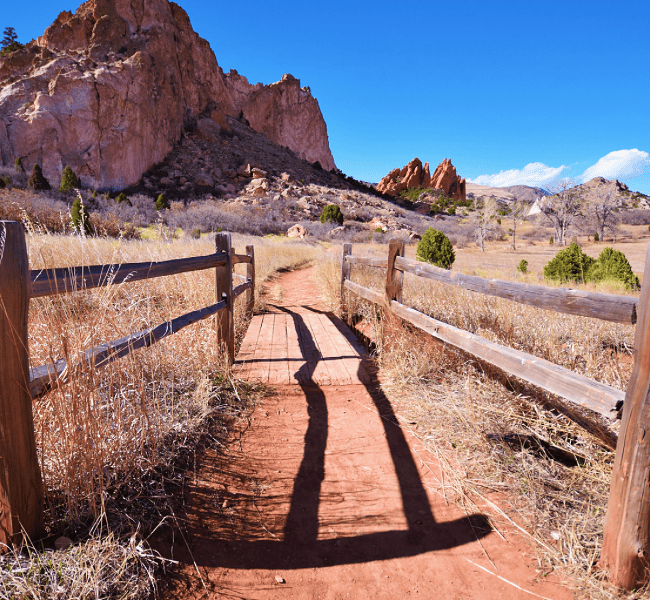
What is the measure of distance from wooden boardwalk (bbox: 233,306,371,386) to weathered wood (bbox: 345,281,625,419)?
1.31 meters

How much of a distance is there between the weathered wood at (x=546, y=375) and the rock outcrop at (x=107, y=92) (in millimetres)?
49517

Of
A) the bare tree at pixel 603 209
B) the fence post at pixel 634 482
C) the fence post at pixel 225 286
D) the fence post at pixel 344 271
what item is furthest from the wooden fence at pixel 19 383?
the bare tree at pixel 603 209

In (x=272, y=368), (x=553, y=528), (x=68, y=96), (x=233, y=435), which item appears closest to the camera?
(x=553, y=528)

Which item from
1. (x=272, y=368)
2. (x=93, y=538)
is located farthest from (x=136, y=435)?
(x=272, y=368)

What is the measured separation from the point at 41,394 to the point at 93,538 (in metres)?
0.65

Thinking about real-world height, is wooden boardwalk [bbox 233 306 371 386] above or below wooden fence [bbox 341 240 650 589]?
below

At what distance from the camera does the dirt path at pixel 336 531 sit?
5.48ft

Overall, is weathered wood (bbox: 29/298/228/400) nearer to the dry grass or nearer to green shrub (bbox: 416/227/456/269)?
the dry grass

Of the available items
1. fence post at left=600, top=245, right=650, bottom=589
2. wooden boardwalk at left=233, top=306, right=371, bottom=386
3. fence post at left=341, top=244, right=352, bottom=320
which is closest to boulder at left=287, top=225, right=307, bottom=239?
fence post at left=341, top=244, right=352, bottom=320

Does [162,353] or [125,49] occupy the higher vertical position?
[125,49]

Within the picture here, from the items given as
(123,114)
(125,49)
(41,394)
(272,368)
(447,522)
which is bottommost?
(447,522)

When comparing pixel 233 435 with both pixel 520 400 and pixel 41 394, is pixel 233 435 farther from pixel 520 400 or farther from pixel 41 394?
pixel 520 400

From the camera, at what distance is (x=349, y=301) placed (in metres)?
6.50

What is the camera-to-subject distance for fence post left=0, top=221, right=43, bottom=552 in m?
1.38
